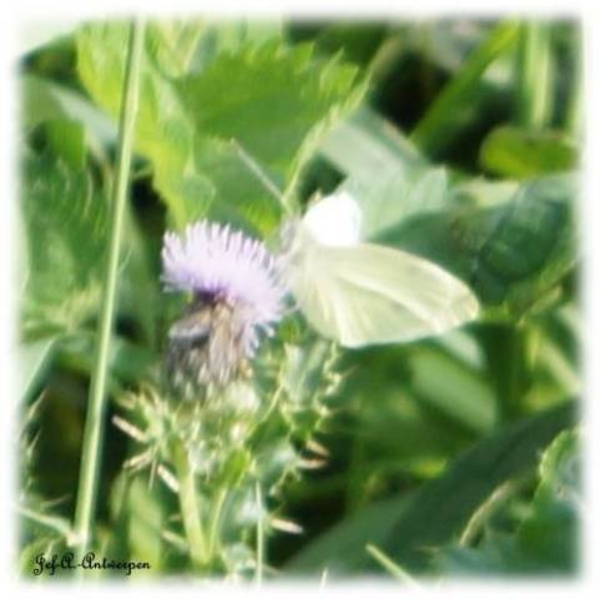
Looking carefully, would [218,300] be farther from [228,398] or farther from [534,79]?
[534,79]

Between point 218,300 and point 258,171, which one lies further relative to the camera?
point 258,171

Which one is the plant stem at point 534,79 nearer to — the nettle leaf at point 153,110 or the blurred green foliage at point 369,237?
the blurred green foliage at point 369,237

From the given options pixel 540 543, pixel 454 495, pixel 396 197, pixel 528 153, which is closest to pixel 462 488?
pixel 454 495

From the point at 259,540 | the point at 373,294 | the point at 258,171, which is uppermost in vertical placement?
the point at 258,171

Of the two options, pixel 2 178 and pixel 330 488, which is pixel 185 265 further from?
pixel 330 488

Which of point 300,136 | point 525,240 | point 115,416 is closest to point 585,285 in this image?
point 525,240

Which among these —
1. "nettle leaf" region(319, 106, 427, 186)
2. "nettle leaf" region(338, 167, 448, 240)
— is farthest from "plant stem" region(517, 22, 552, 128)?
"nettle leaf" region(338, 167, 448, 240)

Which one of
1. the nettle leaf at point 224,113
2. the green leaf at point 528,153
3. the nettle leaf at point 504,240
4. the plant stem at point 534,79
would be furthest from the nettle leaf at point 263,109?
the plant stem at point 534,79
